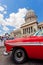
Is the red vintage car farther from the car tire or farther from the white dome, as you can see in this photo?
the white dome

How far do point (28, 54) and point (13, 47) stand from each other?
2.47 feet

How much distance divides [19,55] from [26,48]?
46cm

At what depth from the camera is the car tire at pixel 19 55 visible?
5574mm

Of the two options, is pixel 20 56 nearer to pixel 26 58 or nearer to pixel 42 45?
pixel 26 58

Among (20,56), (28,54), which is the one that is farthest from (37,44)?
(20,56)

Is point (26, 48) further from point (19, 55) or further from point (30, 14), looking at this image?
point (30, 14)

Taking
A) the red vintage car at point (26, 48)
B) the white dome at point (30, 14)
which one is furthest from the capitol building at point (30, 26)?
the red vintage car at point (26, 48)

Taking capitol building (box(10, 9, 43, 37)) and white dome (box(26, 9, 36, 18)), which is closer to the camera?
capitol building (box(10, 9, 43, 37))

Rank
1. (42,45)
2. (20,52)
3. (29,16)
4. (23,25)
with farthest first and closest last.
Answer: (29,16) < (23,25) < (20,52) < (42,45)

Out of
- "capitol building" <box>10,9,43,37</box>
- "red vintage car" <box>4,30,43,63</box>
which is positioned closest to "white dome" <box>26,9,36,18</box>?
"capitol building" <box>10,9,43,37</box>

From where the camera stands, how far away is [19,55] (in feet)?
18.5

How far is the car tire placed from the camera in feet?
18.3

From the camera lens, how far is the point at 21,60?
557 centimetres

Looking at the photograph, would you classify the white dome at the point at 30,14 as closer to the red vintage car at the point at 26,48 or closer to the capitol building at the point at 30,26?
the capitol building at the point at 30,26
